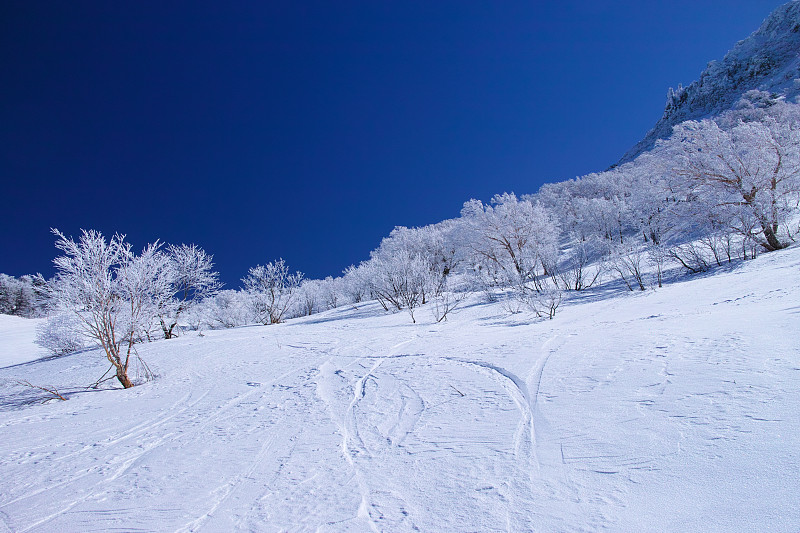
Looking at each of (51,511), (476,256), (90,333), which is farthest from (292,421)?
(476,256)

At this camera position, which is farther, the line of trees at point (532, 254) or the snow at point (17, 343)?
the snow at point (17, 343)

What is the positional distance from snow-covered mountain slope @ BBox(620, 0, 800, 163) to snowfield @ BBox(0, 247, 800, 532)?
92.7m

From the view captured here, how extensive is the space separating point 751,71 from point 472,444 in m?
119

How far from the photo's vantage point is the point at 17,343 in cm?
2489

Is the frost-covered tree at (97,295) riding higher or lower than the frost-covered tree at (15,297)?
lower

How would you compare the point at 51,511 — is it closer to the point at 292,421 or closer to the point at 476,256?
the point at 292,421

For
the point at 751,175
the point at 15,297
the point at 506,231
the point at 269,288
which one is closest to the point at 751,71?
the point at 506,231

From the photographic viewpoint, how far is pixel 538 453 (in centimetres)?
286

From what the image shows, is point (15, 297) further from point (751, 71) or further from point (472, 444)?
point (751, 71)

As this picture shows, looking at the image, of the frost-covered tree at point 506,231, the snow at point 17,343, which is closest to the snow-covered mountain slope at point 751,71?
the frost-covered tree at point 506,231

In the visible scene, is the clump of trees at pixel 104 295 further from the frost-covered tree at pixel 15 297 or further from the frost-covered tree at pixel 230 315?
the frost-covered tree at pixel 15 297

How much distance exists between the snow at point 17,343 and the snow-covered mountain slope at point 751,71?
108676mm

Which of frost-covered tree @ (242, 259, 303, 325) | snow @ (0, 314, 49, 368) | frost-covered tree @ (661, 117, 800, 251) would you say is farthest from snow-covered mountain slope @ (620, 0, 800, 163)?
snow @ (0, 314, 49, 368)

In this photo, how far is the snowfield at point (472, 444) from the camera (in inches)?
84.5
